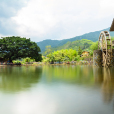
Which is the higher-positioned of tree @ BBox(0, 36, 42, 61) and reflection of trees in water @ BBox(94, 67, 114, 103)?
tree @ BBox(0, 36, 42, 61)

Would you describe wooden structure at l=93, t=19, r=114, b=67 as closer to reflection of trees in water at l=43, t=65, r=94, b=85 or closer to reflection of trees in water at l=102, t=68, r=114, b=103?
reflection of trees in water at l=43, t=65, r=94, b=85

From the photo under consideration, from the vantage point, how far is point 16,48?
38.7 metres

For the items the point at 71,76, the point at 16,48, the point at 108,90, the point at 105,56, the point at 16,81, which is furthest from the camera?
the point at 16,48

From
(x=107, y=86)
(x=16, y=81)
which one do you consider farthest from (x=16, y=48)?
(x=107, y=86)

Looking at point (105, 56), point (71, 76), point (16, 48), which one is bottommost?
point (71, 76)

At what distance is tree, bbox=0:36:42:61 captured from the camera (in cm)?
3744

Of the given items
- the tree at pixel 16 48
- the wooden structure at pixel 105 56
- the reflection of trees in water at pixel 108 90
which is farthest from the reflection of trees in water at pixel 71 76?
the tree at pixel 16 48

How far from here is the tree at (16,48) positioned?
37.4 m

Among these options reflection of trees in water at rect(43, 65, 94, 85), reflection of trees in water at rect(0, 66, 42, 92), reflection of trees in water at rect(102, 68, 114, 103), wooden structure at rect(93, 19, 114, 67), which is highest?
wooden structure at rect(93, 19, 114, 67)

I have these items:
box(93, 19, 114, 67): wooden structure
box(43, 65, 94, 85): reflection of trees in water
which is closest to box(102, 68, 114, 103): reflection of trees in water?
box(43, 65, 94, 85): reflection of trees in water

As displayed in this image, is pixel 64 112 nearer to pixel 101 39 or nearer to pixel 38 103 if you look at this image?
pixel 38 103

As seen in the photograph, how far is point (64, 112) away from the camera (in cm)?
280

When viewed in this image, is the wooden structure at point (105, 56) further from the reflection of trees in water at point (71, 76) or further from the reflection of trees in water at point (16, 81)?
the reflection of trees in water at point (16, 81)

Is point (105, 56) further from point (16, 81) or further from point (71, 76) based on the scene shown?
point (16, 81)
